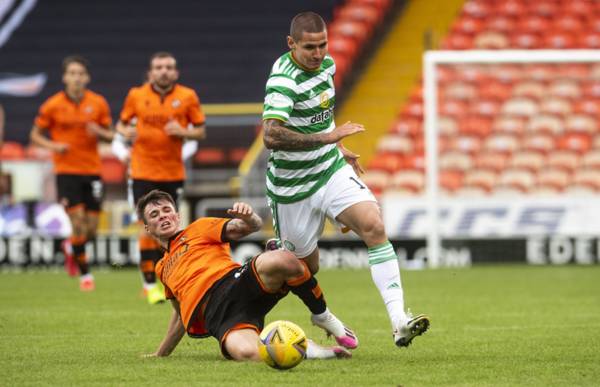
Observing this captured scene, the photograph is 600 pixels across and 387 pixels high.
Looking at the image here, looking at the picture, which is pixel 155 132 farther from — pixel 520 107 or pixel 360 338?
pixel 520 107

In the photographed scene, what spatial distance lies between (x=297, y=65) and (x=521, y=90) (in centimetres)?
1099

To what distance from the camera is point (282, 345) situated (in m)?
6.53

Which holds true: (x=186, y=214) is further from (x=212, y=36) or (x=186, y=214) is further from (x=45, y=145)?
(x=212, y=36)

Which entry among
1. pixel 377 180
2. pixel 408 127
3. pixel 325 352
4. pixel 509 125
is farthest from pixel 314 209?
pixel 408 127

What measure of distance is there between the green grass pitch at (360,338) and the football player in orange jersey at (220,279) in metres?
0.18

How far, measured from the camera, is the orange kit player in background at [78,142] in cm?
1395

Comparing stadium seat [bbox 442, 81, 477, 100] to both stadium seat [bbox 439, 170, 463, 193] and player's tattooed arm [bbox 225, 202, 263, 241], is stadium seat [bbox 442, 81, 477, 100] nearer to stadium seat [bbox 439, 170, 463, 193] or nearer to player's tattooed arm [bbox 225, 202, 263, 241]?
stadium seat [bbox 439, 170, 463, 193]

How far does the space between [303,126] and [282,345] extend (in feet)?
5.44

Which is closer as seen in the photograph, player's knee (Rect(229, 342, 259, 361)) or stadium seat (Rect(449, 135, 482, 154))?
player's knee (Rect(229, 342, 259, 361))

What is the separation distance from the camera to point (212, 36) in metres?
24.8

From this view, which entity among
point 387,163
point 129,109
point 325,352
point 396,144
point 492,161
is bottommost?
point 325,352

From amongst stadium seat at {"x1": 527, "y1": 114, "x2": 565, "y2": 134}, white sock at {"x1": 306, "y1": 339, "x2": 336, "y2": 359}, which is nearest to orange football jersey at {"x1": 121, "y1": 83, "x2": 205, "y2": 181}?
white sock at {"x1": 306, "y1": 339, "x2": 336, "y2": 359}

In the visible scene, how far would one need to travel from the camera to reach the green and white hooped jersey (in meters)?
7.53

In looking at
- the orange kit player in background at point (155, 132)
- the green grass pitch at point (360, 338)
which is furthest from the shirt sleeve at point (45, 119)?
the orange kit player in background at point (155, 132)
